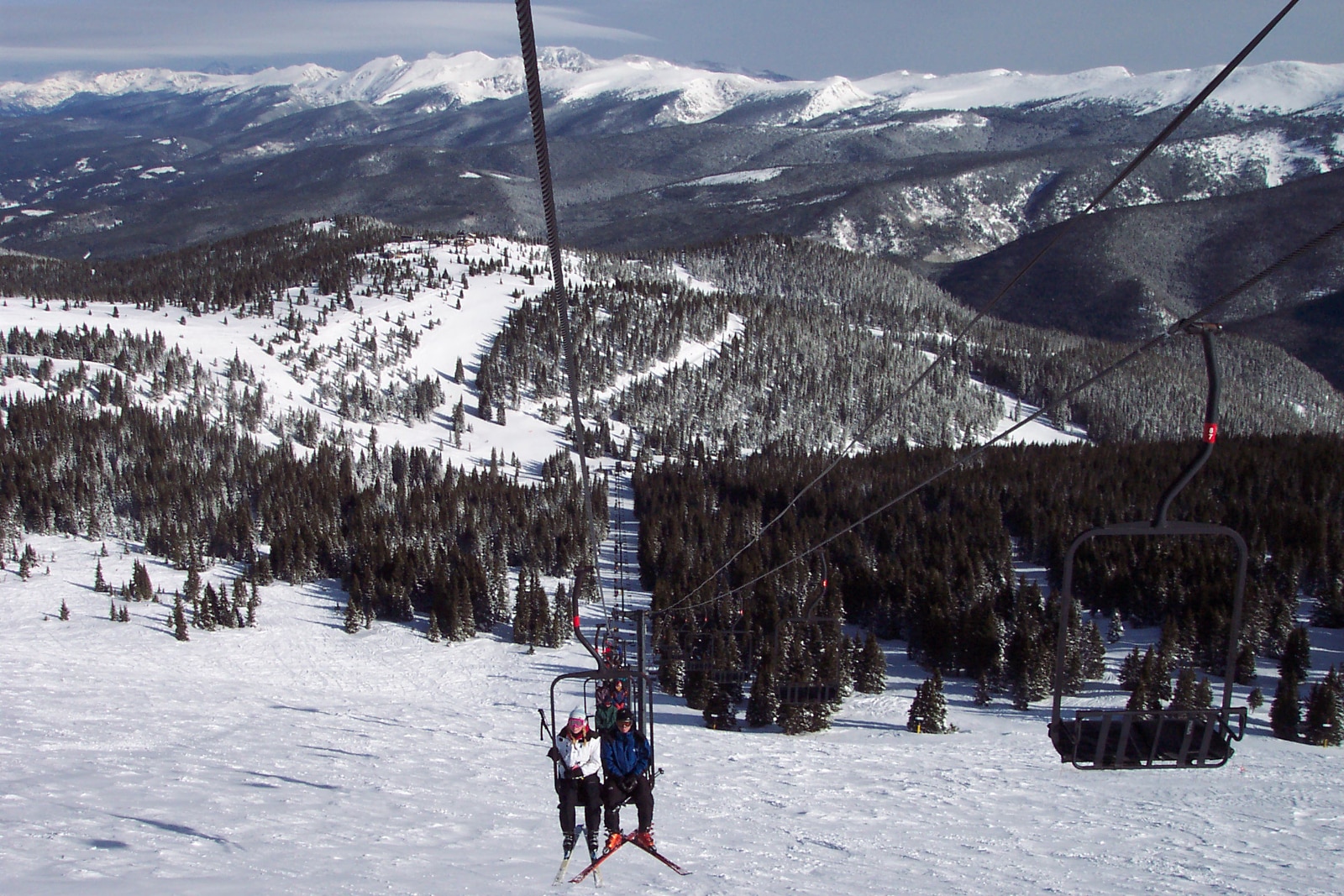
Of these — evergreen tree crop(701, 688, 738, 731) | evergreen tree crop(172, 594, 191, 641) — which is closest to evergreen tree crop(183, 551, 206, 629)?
evergreen tree crop(172, 594, 191, 641)

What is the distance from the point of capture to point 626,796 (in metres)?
15.7

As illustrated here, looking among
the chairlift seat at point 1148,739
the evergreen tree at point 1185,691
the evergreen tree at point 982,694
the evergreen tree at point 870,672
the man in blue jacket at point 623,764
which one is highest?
the chairlift seat at point 1148,739

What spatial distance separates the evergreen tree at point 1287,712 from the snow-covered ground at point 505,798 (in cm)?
95

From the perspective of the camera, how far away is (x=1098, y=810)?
116 ft

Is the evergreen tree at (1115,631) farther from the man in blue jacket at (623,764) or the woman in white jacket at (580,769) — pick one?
the woman in white jacket at (580,769)

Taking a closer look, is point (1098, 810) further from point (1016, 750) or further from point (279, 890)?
point (279, 890)

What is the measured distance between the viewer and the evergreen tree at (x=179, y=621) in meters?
64.3

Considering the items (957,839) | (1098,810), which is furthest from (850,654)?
(957,839)

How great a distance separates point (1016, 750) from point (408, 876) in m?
33.7

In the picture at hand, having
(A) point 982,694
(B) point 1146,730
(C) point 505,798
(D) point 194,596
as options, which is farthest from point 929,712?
(D) point 194,596

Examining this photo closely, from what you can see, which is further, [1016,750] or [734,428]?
[734,428]

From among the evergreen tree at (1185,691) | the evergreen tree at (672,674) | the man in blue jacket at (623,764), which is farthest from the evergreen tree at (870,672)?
the man in blue jacket at (623,764)

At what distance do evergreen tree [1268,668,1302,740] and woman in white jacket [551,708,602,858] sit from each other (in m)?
46.4

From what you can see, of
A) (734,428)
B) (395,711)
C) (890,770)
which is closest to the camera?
(890,770)
